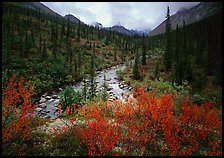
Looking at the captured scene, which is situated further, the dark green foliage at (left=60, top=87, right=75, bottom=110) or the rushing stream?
the dark green foliage at (left=60, top=87, right=75, bottom=110)

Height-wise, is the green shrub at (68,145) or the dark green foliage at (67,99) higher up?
the dark green foliage at (67,99)

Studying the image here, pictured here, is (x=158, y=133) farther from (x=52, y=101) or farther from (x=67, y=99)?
(x=52, y=101)

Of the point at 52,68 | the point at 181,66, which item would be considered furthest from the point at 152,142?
the point at 52,68

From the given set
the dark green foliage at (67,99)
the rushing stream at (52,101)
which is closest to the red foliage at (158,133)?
the dark green foliage at (67,99)

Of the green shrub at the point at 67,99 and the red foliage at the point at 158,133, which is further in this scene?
the green shrub at the point at 67,99

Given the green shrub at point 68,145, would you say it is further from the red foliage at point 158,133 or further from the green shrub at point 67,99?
the green shrub at point 67,99

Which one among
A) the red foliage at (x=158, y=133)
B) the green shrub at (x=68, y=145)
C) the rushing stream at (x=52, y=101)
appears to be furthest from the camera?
the rushing stream at (x=52, y=101)

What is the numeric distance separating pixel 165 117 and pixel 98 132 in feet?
14.6

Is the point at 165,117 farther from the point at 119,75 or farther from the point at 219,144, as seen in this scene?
the point at 119,75

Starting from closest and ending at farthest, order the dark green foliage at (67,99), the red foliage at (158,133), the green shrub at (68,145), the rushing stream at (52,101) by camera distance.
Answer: the green shrub at (68,145)
the red foliage at (158,133)
the rushing stream at (52,101)
the dark green foliage at (67,99)

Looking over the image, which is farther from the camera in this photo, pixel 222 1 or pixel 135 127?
pixel 135 127

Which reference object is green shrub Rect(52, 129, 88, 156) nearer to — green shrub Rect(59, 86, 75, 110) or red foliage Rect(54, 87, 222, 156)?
red foliage Rect(54, 87, 222, 156)

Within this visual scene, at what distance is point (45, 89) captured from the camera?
1898cm

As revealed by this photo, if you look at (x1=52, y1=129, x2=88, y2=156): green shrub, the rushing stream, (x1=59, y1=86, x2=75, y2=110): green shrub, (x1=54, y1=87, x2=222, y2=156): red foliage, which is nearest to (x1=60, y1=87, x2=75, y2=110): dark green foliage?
(x1=59, y1=86, x2=75, y2=110): green shrub
